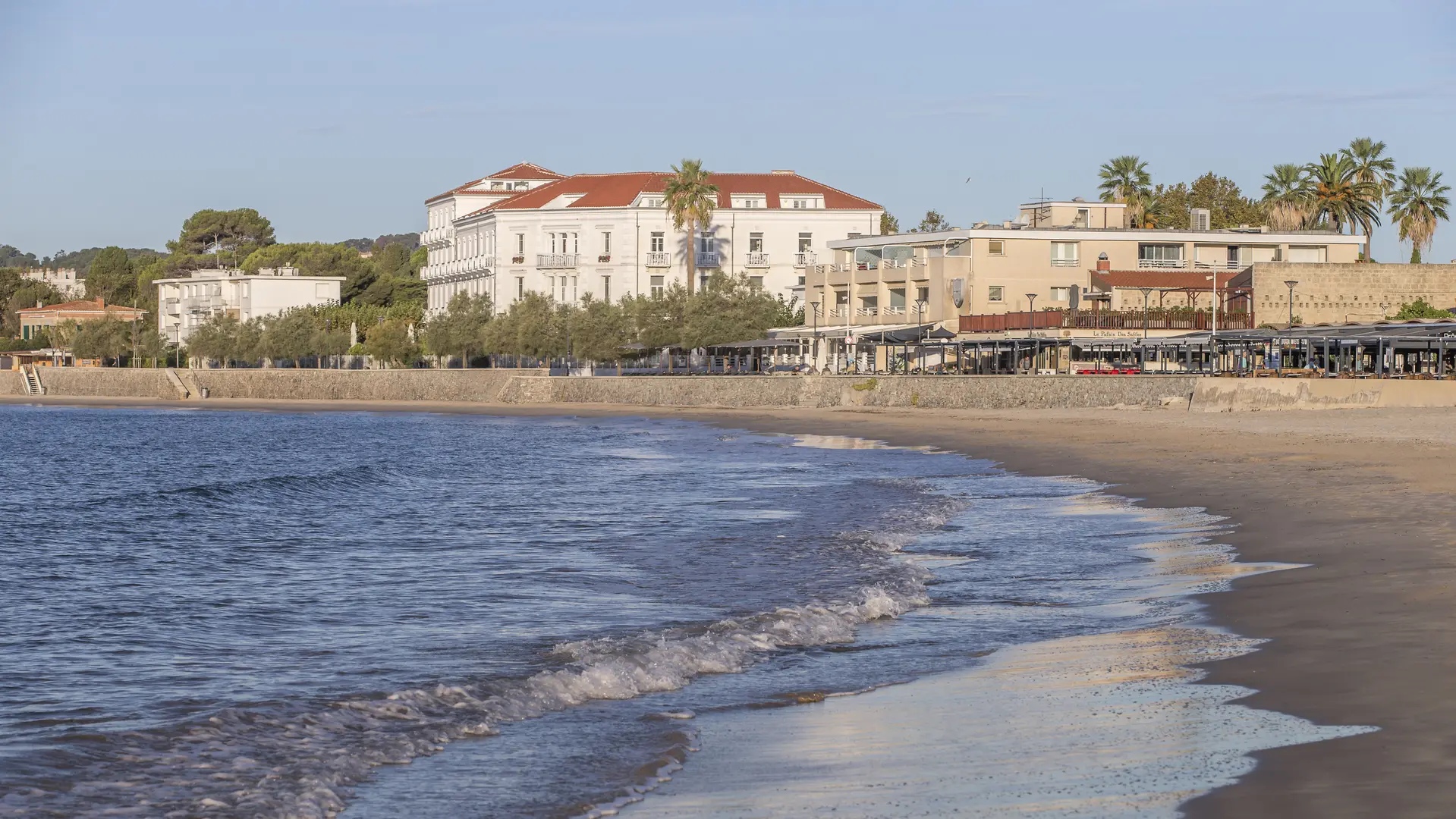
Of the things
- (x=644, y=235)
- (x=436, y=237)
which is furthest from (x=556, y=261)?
(x=436, y=237)

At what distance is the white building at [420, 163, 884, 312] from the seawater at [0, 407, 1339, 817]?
7491 cm

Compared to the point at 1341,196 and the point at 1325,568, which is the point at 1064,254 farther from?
the point at 1325,568

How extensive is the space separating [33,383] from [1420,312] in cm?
10319

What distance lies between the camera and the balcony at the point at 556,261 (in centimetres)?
10969

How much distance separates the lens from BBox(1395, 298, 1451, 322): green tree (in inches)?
2596

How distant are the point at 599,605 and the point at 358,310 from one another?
387 ft

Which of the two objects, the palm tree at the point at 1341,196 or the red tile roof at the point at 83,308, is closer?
the palm tree at the point at 1341,196

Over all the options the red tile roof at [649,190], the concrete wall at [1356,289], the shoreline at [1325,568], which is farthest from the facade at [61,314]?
the shoreline at [1325,568]

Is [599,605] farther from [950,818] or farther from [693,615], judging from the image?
[950,818]

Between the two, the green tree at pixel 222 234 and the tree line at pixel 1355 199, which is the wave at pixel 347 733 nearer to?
the tree line at pixel 1355 199

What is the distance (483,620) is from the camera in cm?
1504

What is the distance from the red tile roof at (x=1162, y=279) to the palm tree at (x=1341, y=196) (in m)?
14.8

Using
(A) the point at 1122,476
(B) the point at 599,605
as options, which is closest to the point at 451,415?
(A) the point at 1122,476

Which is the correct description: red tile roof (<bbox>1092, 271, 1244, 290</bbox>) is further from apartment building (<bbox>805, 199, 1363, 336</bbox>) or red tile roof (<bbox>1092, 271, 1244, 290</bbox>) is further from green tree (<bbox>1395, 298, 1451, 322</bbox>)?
green tree (<bbox>1395, 298, 1451, 322</bbox>)
